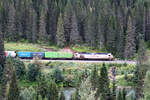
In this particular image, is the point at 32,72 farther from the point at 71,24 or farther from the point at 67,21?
the point at 67,21

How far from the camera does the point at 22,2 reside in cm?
10288

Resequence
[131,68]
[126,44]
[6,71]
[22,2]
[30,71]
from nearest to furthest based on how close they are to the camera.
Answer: [6,71], [30,71], [131,68], [126,44], [22,2]

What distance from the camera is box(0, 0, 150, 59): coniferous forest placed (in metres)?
90.9

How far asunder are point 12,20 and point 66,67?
32.4 m

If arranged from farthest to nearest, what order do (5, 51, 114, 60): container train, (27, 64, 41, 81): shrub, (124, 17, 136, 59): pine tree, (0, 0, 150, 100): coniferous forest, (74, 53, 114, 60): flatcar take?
(124, 17, 136, 59): pine tree
(74, 53, 114, 60): flatcar
(5, 51, 114, 60): container train
(0, 0, 150, 100): coniferous forest
(27, 64, 41, 81): shrub

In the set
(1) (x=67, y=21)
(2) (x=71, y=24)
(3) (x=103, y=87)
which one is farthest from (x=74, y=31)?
(3) (x=103, y=87)

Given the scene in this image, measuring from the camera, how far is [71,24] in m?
96.9

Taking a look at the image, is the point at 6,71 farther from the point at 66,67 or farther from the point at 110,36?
the point at 110,36

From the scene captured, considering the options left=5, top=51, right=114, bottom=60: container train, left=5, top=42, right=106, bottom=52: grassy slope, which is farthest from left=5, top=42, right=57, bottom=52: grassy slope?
left=5, top=51, right=114, bottom=60: container train

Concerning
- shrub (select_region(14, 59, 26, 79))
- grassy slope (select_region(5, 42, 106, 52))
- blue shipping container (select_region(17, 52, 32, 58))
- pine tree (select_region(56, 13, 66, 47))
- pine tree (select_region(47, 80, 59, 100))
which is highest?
pine tree (select_region(56, 13, 66, 47))

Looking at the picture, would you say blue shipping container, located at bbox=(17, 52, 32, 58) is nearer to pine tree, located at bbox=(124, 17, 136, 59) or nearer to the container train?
the container train

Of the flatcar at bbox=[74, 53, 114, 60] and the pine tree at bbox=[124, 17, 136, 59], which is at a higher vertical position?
the pine tree at bbox=[124, 17, 136, 59]

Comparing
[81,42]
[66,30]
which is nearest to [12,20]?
[66,30]

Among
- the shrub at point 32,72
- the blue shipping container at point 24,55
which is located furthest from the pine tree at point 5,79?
the blue shipping container at point 24,55
